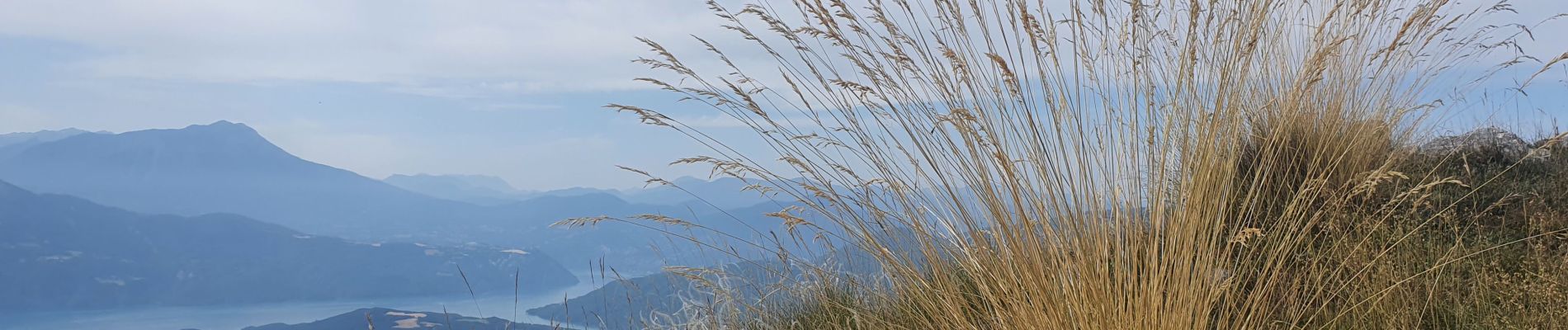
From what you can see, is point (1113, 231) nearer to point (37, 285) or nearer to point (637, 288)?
point (637, 288)

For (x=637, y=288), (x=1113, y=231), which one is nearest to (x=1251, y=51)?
(x=1113, y=231)

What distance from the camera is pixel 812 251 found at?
2.57 metres

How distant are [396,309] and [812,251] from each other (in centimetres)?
1298

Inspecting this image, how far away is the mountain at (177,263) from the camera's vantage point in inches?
1634

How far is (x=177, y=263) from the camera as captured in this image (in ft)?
136

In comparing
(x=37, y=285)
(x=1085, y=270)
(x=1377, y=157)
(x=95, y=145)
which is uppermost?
(x=95, y=145)

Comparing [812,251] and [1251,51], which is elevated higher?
[1251,51]

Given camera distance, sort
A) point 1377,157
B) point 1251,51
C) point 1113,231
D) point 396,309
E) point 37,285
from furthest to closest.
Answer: point 37,285, point 396,309, point 1377,157, point 1113,231, point 1251,51

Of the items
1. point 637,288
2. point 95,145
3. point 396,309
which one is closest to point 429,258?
point 95,145

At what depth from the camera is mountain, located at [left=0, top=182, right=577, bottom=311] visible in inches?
1634

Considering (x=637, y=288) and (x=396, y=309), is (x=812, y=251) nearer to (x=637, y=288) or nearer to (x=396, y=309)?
(x=637, y=288)

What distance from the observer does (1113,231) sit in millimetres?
1721

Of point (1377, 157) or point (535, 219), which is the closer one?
point (1377, 157)

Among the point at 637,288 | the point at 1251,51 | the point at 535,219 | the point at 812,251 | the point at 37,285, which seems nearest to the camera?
the point at 1251,51
